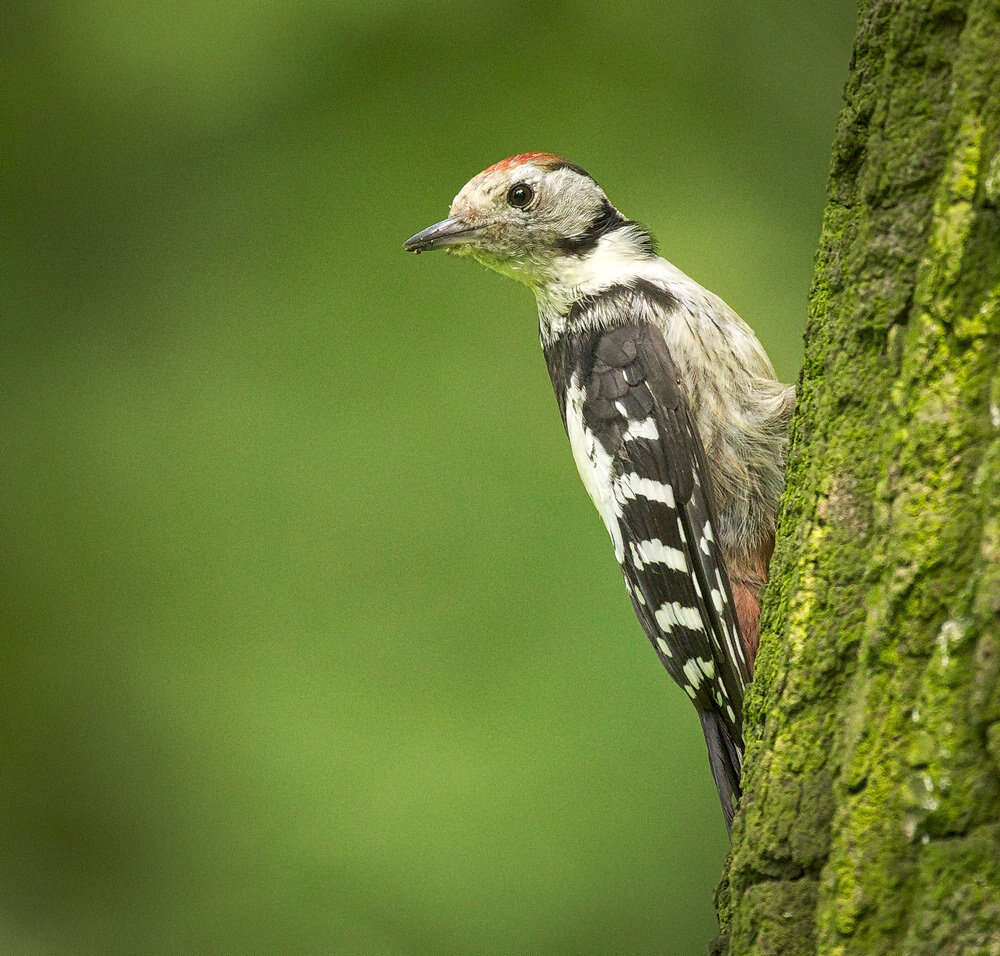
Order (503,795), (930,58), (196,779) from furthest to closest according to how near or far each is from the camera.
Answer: (196,779) < (503,795) < (930,58)

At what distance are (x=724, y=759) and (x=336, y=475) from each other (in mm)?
2114

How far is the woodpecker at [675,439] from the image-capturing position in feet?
7.09

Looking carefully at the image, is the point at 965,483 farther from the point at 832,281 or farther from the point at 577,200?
the point at 577,200

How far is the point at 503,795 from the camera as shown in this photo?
11.8 feet

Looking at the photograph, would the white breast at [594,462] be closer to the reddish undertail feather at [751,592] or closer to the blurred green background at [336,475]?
the reddish undertail feather at [751,592]

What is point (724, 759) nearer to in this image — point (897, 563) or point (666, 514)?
point (666, 514)

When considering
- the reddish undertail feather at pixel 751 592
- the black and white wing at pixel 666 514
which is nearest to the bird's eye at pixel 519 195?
the black and white wing at pixel 666 514

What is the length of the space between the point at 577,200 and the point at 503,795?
1.93 m

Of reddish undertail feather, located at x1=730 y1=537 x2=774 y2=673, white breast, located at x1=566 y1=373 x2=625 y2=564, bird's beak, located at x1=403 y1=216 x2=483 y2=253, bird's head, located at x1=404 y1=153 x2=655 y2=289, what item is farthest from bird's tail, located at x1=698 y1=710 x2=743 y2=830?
bird's beak, located at x1=403 y1=216 x2=483 y2=253

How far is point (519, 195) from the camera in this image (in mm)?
2594

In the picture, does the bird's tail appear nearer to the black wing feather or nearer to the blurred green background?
the black wing feather

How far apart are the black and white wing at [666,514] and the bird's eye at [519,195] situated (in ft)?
1.29

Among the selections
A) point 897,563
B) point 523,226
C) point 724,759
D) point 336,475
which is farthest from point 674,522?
point 336,475

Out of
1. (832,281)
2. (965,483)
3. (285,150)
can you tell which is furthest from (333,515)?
(965,483)
